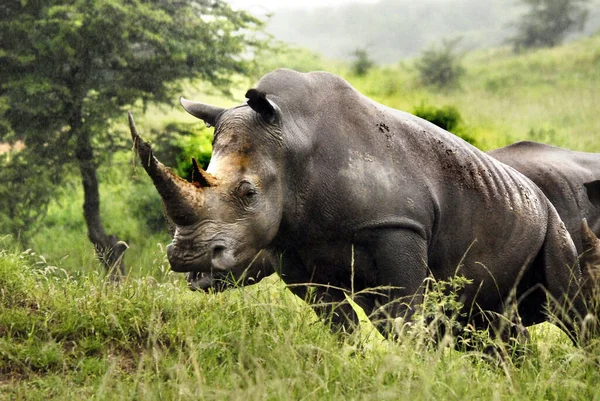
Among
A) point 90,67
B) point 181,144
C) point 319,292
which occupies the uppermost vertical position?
point 319,292

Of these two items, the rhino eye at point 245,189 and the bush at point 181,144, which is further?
the bush at point 181,144

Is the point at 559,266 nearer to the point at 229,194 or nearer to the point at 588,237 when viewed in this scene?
the point at 588,237

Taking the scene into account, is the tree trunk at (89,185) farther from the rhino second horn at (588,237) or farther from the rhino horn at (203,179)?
the rhino horn at (203,179)

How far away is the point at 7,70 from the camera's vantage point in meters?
13.4

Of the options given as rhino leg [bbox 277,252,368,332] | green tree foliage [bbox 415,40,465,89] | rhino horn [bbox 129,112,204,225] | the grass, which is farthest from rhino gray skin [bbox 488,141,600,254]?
green tree foliage [bbox 415,40,465,89]

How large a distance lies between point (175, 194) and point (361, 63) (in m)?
32.9

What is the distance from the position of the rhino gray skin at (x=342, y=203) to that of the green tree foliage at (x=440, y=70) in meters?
29.0

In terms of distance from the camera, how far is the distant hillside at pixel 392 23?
387 feet

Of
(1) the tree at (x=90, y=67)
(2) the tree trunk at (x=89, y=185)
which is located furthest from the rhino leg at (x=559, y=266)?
(2) the tree trunk at (x=89, y=185)

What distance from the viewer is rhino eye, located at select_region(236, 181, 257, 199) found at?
4762 mm

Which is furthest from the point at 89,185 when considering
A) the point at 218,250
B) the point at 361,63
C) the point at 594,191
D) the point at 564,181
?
the point at 361,63

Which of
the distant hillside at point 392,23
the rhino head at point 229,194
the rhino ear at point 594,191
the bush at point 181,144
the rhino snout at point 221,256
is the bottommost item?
the distant hillside at point 392,23

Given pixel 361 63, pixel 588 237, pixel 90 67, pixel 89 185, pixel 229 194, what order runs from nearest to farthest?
pixel 229 194 → pixel 588 237 → pixel 90 67 → pixel 89 185 → pixel 361 63

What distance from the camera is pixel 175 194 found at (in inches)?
177
